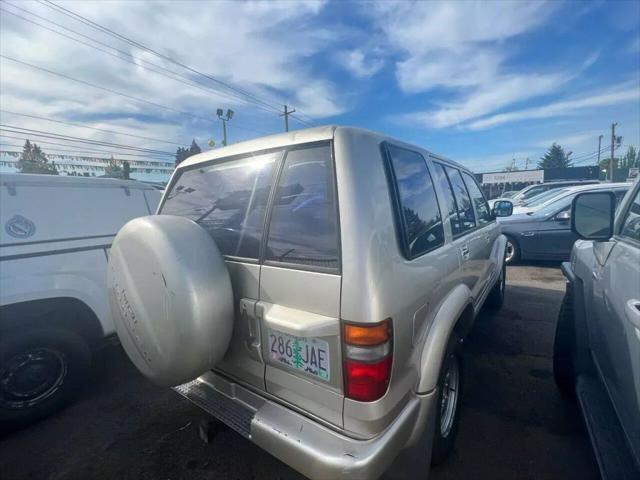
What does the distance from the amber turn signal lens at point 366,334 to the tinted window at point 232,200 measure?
0.69 meters

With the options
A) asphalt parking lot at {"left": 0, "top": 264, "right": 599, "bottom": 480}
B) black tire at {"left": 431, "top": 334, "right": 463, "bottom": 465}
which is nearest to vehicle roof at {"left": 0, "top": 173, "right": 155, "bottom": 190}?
asphalt parking lot at {"left": 0, "top": 264, "right": 599, "bottom": 480}

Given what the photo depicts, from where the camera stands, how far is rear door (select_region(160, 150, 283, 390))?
5.57ft

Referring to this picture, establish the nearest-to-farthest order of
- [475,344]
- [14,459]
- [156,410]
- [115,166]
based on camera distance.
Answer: [14,459], [156,410], [475,344], [115,166]

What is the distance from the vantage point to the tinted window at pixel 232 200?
179 cm

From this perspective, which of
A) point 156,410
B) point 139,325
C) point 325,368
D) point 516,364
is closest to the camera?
point 325,368

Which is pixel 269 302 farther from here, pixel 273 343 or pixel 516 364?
pixel 516 364

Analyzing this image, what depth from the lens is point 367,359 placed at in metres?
1.34

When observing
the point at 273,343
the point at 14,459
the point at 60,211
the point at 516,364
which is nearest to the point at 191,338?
the point at 273,343

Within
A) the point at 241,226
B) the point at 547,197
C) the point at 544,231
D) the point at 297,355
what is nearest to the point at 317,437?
the point at 297,355

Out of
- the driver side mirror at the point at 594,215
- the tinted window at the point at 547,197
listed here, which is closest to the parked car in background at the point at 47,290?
the driver side mirror at the point at 594,215

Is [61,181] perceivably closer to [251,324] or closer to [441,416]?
[251,324]

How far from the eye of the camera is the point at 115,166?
2841cm

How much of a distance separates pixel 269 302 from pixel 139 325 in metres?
0.79

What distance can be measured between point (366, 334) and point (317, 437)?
56cm
